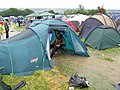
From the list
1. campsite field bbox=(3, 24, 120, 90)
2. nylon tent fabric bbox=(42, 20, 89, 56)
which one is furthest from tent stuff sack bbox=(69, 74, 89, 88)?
nylon tent fabric bbox=(42, 20, 89, 56)

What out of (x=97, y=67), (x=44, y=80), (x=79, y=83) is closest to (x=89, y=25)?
(x=97, y=67)

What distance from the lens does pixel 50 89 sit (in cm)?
685

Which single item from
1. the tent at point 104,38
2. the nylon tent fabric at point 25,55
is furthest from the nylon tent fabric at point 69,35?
the tent at point 104,38

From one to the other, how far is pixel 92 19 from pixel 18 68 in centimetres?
1022

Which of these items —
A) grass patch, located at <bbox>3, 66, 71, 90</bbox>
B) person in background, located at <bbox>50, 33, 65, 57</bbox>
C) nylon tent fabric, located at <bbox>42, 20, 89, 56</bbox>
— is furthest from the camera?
person in background, located at <bbox>50, 33, 65, 57</bbox>

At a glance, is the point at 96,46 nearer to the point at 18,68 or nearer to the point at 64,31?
the point at 64,31

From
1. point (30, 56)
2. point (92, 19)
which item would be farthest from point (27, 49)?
point (92, 19)

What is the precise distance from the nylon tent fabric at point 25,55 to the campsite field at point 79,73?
1.11 ft

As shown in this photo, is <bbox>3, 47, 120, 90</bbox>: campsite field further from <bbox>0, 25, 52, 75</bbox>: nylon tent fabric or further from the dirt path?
<bbox>0, 25, 52, 75</bbox>: nylon tent fabric

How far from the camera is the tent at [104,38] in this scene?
42.5 ft

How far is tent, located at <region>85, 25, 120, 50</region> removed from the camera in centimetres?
1295

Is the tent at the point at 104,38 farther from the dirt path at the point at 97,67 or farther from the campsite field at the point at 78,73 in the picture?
the campsite field at the point at 78,73

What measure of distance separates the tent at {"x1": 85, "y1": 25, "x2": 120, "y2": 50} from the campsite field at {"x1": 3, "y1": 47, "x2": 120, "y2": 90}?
1.01 m

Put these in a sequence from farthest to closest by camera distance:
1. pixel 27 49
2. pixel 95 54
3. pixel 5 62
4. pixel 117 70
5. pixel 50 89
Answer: pixel 95 54
pixel 117 70
pixel 27 49
pixel 5 62
pixel 50 89
